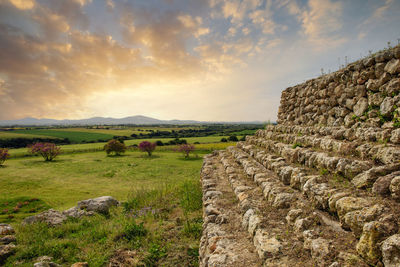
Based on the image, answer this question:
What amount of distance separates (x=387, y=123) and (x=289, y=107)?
7.17m

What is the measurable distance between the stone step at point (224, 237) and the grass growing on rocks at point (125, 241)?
101 cm

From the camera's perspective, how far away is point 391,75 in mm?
5371

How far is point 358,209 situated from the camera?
2971 mm

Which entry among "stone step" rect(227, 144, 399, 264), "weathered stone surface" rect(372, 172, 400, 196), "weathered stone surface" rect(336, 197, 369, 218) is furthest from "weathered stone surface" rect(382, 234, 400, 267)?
"weathered stone surface" rect(372, 172, 400, 196)

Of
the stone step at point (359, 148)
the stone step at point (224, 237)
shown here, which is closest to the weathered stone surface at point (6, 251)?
the stone step at point (224, 237)

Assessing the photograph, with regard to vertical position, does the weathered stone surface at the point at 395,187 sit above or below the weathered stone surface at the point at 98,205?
above

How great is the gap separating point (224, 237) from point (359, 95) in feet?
20.5

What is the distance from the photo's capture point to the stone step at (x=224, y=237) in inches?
135

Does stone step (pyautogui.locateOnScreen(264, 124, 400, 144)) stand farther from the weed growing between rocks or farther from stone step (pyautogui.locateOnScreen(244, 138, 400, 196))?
the weed growing between rocks

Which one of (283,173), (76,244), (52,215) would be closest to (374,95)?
(283,173)

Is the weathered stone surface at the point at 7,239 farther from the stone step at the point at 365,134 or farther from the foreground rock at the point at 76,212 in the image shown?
the stone step at the point at 365,134

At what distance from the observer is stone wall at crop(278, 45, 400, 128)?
516 centimetres

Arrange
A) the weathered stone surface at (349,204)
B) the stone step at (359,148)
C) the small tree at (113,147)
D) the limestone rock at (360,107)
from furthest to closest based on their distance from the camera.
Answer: the small tree at (113,147)
the limestone rock at (360,107)
the stone step at (359,148)
the weathered stone surface at (349,204)

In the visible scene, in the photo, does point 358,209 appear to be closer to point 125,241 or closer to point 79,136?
point 125,241
